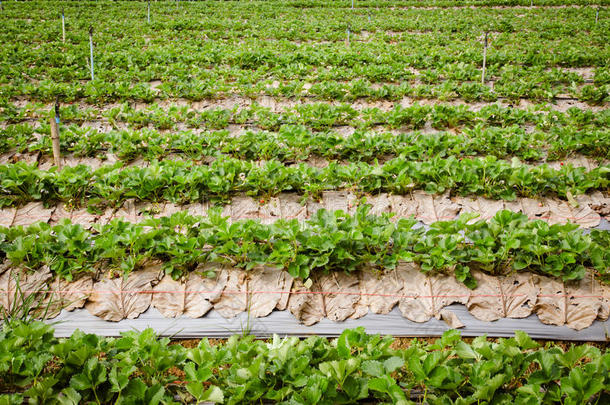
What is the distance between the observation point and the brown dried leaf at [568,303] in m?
3.34

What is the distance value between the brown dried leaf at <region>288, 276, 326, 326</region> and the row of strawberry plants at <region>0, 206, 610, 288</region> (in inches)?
5.2

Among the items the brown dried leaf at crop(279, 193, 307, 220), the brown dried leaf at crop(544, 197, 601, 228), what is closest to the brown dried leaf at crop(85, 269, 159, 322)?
the brown dried leaf at crop(279, 193, 307, 220)

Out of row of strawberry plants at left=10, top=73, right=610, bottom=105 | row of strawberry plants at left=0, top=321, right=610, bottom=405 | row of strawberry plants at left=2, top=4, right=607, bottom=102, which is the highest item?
row of strawberry plants at left=2, top=4, right=607, bottom=102

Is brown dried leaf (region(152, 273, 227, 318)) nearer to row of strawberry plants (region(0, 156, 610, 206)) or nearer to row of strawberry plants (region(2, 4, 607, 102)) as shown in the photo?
row of strawberry plants (region(0, 156, 610, 206))

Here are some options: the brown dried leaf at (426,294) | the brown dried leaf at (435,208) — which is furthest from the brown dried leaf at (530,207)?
the brown dried leaf at (426,294)

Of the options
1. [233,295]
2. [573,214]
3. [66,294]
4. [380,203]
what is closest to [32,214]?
[66,294]

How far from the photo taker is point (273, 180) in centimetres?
498

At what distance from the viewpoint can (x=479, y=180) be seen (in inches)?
196

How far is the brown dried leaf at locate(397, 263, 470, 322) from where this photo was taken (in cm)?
346

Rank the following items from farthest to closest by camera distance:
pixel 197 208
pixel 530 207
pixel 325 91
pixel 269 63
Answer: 1. pixel 269 63
2. pixel 325 91
3. pixel 197 208
4. pixel 530 207

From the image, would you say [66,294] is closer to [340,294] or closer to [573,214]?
[340,294]

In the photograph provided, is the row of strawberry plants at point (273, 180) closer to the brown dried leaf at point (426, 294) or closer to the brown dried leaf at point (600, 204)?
the brown dried leaf at point (600, 204)

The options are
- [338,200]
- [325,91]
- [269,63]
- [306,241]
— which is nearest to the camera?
[306,241]

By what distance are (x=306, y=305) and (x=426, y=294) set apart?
1043mm
